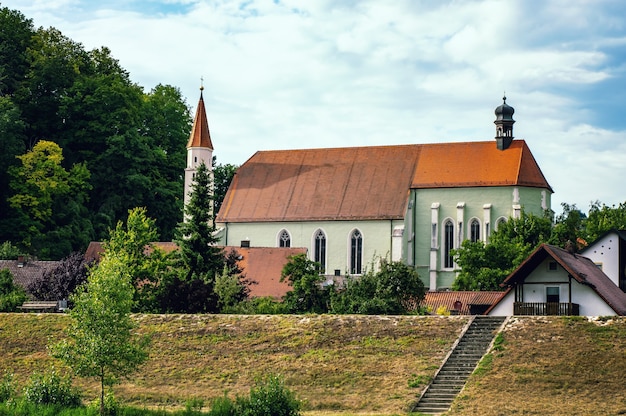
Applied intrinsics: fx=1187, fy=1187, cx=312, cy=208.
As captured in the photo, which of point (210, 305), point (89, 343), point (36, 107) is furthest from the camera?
point (36, 107)

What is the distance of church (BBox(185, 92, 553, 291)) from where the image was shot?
2847 inches

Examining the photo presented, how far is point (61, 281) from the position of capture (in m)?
54.7

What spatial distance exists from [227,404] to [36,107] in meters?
51.5

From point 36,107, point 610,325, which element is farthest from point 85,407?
point 36,107

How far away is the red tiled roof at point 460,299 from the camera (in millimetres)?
57019

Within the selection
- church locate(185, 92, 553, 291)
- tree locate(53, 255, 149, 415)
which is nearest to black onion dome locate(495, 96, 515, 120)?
church locate(185, 92, 553, 291)

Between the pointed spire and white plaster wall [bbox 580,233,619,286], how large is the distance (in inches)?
1210

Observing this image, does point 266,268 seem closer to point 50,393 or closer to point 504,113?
point 504,113

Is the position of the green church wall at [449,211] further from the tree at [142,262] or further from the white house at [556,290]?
the white house at [556,290]

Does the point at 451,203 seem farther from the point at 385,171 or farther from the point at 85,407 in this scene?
the point at 85,407

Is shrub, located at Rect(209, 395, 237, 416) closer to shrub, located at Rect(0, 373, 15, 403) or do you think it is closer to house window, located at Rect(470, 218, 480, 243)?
shrub, located at Rect(0, 373, 15, 403)

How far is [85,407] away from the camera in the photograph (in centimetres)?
3481

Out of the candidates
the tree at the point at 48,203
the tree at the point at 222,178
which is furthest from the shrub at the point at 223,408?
the tree at the point at 222,178

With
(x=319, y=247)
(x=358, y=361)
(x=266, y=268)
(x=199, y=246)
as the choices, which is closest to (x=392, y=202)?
(x=319, y=247)
